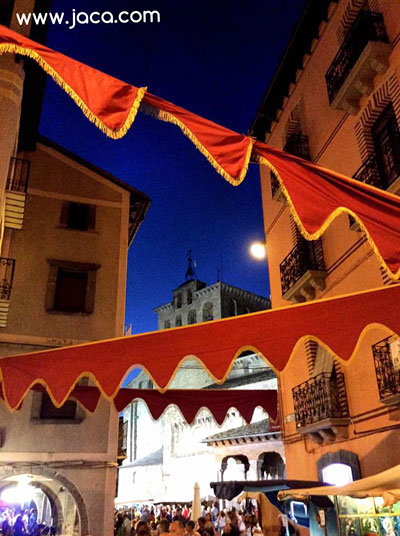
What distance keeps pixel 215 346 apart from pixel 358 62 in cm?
868

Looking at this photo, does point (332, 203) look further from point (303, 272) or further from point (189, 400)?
point (303, 272)

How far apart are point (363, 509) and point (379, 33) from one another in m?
10.3

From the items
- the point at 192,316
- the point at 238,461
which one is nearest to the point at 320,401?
the point at 238,461

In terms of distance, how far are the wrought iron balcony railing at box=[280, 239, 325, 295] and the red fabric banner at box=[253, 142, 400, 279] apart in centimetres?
864

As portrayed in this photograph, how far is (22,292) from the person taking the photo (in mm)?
15750

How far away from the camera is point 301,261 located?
14484mm

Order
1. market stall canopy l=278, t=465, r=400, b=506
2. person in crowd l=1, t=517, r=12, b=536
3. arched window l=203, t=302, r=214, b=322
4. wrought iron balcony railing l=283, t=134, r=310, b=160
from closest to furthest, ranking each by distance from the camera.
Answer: market stall canopy l=278, t=465, r=400, b=506
wrought iron balcony railing l=283, t=134, r=310, b=160
person in crowd l=1, t=517, r=12, b=536
arched window l=203, t=302, r=214, b=322

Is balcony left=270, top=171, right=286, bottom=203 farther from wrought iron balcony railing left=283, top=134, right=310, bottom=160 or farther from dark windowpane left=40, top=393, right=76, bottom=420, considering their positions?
dark windowpane left=40, top=393, right=76, bottom=420

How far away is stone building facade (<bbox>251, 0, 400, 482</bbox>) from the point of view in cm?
1091

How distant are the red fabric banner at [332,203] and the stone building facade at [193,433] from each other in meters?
22.3

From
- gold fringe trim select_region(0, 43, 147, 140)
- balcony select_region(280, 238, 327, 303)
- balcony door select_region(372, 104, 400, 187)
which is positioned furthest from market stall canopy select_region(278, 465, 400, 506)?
balcony select_region(280, 238, 327, 303)

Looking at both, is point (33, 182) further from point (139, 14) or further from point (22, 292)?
point (139, 14)

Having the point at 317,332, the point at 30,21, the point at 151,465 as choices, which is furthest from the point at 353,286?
the point at 151,465

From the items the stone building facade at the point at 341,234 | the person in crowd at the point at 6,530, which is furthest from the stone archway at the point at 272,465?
the person in crowd at the point at 6,530
